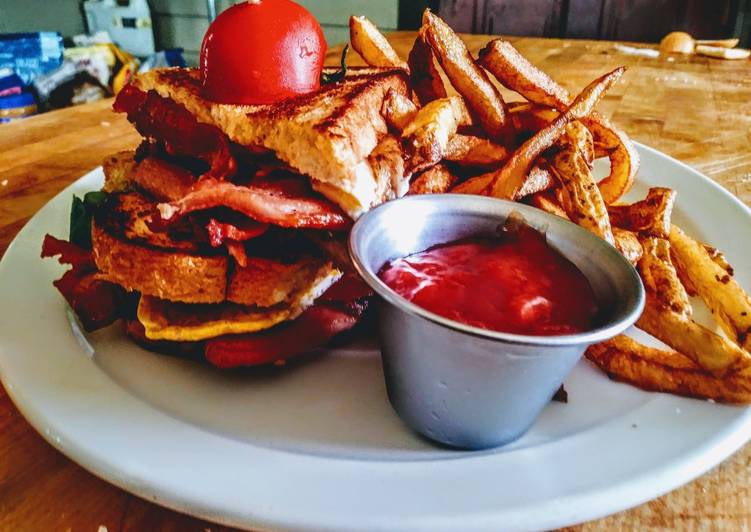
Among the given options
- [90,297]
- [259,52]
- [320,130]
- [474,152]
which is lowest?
[90,297]

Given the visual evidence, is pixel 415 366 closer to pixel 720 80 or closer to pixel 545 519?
pixel 545 519

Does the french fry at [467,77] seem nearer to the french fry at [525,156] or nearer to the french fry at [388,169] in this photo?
the french fry at [525,156]

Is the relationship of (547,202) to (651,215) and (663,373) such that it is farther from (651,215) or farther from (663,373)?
(663,373)

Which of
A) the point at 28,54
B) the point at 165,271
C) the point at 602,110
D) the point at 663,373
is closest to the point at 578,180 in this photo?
the point at 663,373

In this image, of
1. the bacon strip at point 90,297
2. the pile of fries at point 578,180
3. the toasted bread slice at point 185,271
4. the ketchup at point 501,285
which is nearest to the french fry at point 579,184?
the pile of fries at point 578,180

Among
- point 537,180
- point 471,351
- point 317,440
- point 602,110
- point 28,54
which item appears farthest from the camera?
point 28,54

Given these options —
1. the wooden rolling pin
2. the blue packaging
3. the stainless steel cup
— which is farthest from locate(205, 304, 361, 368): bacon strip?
the blue packaging

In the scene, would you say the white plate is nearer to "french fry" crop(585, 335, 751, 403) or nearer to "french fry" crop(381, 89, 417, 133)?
"french fry" crop(585, 335, 751, 403)
